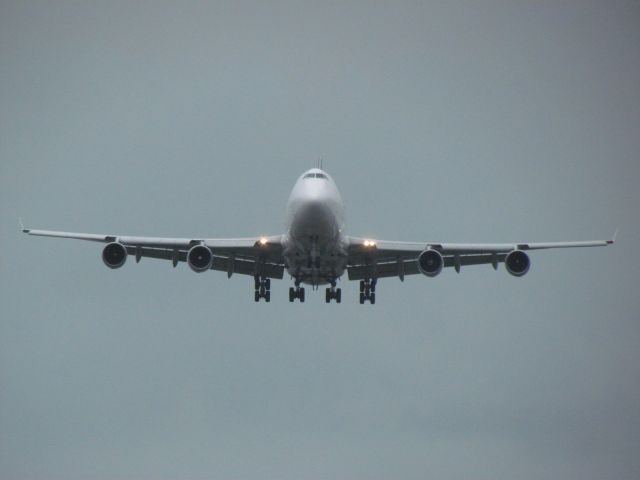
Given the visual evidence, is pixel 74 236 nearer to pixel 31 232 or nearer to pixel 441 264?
pixel 31 232

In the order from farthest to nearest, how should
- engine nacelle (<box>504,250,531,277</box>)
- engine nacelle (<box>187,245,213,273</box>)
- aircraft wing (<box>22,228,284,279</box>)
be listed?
aircraft wing (<box>22,228,284,279</box>) → engine nacelle (<box>504,250,531,277</box>) → engine nacelle (<box>187,245,213,273</box>)

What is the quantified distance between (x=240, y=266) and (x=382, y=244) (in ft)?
25.9

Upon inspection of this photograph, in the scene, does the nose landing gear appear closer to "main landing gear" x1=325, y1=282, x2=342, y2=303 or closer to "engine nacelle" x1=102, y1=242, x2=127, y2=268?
"main landing gear" x1=325, y1=282, x2=342, y2=303

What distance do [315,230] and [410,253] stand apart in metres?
7.42

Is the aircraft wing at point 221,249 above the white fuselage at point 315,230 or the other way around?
above

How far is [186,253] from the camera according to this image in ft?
172

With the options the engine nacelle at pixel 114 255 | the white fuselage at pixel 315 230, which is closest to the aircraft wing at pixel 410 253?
the white fuselage at pixel 315 230

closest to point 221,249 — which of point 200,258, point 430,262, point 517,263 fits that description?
point 200,258

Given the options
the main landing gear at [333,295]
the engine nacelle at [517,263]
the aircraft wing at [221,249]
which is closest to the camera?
the engine nacelle at [517,263]

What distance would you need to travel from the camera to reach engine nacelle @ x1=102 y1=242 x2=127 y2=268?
156 ft

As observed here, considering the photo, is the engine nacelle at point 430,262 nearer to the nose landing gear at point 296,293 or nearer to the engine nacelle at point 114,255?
the nose landing gear at point 296,293

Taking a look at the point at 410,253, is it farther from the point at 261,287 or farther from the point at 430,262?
the point at 261,287

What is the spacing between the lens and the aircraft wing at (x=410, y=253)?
161ft

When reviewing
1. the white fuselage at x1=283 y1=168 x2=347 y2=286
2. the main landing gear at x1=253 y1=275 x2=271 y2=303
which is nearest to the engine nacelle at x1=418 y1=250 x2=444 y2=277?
the white fuselage at x1=283 y1=168 x2=347 y2=286
